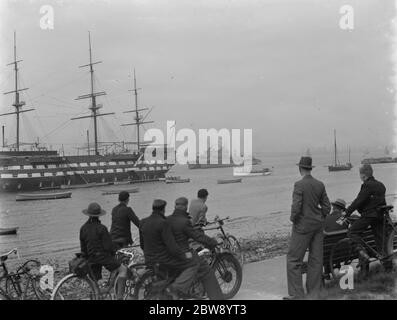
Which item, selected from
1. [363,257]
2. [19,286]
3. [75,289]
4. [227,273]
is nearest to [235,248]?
[227,273]

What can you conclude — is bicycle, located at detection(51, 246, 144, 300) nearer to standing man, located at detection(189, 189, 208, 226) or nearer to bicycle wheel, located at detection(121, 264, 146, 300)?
bicycle wheel, located at detection(121, 264, 146, 300)

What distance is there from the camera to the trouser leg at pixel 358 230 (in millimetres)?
5922

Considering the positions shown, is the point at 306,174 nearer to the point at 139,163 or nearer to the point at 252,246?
the point at 252,246

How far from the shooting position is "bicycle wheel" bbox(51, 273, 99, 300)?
4.96 m

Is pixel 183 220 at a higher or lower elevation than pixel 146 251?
higher

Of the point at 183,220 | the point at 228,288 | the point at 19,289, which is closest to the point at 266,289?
the point at 228,288

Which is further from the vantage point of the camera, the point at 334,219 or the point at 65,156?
the point at 65,156

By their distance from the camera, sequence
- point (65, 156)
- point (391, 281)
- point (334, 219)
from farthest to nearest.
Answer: point (65, 156) → point (334, 219) → point (391, 281)

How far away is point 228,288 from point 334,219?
1.73 m

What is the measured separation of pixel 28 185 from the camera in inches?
3182

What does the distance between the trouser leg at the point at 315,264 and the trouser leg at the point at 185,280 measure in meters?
1.49

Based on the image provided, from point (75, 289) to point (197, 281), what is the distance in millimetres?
1547

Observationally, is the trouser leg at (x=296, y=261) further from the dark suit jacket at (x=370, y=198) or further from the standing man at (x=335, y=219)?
the dark suit jacket at (x=370, y=198)

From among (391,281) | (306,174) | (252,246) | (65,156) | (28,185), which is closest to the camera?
(306,174)
